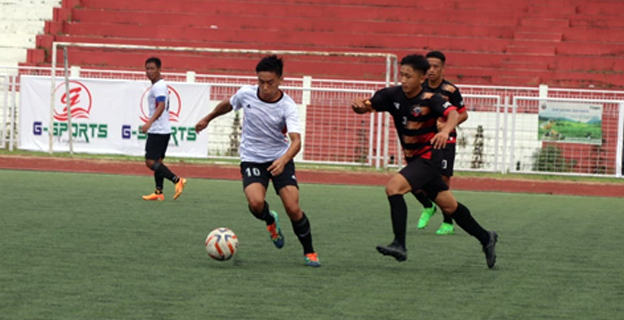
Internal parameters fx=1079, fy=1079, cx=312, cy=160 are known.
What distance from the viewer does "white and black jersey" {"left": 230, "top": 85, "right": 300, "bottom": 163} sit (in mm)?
8328

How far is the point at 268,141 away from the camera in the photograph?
8422mm

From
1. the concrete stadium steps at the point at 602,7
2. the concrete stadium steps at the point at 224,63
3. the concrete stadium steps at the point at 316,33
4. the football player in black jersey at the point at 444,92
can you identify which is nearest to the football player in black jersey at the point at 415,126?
the football player in black jersey at the point at 444,92

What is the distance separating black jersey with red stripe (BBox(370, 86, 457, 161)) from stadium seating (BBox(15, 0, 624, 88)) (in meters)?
16.1

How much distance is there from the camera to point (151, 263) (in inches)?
305

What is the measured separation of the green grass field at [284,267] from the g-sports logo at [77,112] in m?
6.75

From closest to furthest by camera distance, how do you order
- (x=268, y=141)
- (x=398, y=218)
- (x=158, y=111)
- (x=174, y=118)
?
(x=398, y=218) < (x=268, y=141) < (x=158, y=111) < (x=174, y=118)

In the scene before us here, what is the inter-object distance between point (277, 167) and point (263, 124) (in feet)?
2.13

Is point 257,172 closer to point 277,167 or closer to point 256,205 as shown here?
point 256,205

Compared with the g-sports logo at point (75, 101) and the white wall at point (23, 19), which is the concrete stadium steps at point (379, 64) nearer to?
the white wall at point (23, 19)

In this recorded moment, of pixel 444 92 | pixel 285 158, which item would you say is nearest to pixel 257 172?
pixel 285 158

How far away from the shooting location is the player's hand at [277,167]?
7.77 meters

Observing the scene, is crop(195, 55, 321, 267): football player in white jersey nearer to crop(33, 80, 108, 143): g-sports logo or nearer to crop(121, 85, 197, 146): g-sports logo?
crop(121, 85, 197, 146): g-sports logo

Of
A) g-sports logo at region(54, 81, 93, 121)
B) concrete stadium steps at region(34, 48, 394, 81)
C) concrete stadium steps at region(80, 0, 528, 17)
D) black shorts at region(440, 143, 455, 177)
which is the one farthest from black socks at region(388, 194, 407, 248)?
concrete stadium steps at region(80, 0, 528, 17)

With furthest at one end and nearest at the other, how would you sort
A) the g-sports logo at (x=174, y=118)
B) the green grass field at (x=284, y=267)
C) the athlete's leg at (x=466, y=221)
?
the g-sports logo at (x=174, y=118), the athlete's leg at (x=466, y=221), the green grass field at (x=284, y=267)
